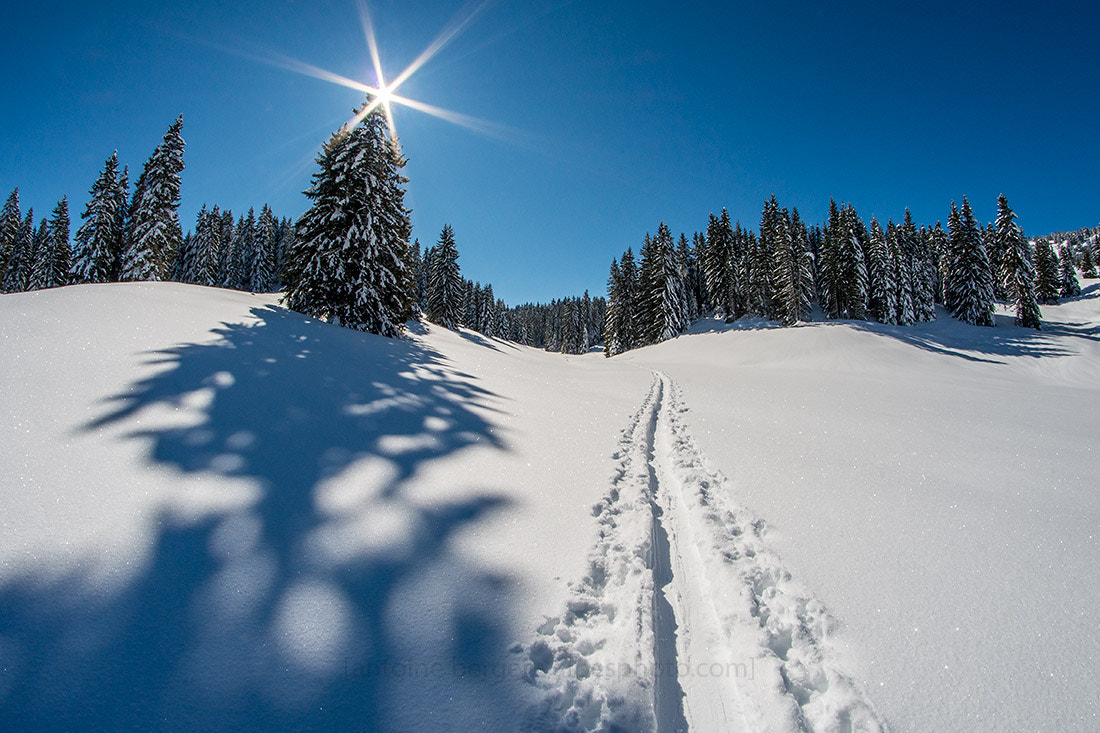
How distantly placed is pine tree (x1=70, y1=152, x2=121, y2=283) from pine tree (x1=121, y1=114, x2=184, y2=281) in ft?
7.46

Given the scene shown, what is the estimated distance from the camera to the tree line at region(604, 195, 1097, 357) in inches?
1558

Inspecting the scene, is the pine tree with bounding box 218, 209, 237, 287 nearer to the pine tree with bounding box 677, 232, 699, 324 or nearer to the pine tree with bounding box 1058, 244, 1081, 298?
the pine tree with bounding box 677, 232, 699, 324

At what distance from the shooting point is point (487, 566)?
2.97 m

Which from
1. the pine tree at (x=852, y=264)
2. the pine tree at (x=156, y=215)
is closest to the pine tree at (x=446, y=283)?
the pine tree at (x=156, y=215)

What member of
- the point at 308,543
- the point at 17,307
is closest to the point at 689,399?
the point at 308,543

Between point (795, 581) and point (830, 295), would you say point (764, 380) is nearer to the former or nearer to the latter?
point (795, 581)

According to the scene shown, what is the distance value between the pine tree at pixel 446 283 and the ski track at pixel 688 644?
4344cm

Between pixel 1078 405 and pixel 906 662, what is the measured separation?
13408 millimetres

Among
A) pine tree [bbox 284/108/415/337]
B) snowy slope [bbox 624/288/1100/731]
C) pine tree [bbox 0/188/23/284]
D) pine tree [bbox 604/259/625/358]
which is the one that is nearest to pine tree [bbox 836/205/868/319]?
pine tree [bbox 604/259/625/358]

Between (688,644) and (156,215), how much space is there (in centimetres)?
3734

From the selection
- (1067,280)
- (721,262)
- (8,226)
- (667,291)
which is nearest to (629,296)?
(667,291)

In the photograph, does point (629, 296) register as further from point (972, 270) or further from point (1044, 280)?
point (1044, 280)

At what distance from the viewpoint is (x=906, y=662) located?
Answer: 227 cm

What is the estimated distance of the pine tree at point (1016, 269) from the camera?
3734cm
